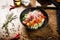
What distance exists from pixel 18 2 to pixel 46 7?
0.65 feet

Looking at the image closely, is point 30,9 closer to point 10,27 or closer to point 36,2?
point 36,2

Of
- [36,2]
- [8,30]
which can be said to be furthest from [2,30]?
[36,2]

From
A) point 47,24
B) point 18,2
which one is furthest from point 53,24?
point 18,2

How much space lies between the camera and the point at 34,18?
126 centimetres

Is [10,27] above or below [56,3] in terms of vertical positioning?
below

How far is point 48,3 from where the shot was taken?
130 cm

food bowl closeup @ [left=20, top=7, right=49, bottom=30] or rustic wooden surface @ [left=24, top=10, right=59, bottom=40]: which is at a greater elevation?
food bowl closeup @ [left=20, top=7, right=49, bottom=30]

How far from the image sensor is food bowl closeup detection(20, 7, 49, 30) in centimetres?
123

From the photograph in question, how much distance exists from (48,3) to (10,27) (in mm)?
313

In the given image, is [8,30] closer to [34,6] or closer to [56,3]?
[34,6]

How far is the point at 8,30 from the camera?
1223 mm

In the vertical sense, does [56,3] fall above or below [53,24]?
above

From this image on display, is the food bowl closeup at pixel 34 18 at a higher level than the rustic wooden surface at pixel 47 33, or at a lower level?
higher

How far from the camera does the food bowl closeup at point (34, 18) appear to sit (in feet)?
4.03
